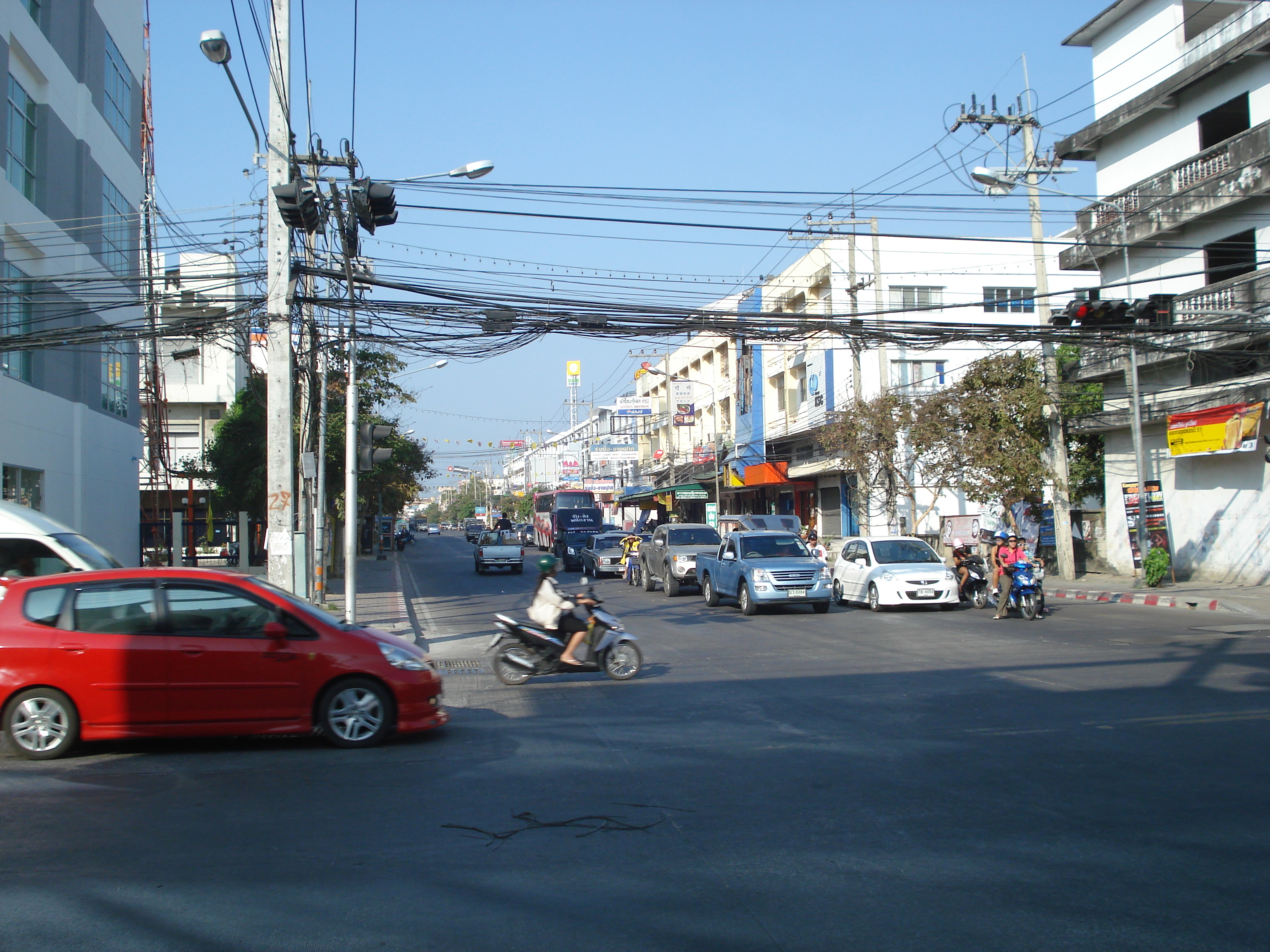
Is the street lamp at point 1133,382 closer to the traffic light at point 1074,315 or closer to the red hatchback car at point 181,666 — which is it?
the traffic light at point 1074,315

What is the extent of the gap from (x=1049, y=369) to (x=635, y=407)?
149ft

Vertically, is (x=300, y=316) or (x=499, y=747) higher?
(x=300, y=316)

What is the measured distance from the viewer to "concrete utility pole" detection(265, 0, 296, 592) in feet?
47.9

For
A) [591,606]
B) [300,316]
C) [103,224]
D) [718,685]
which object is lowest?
[718,685]

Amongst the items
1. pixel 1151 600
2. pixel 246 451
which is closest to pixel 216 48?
pixel 1151 600

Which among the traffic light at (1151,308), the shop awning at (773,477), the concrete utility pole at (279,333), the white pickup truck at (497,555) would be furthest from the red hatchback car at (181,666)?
the shop awning at (773,477)

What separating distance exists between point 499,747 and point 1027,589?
41.8 feet

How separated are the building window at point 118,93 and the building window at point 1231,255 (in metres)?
28.8

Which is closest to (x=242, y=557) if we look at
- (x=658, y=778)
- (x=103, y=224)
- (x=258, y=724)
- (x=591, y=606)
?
(x=103, y=224)

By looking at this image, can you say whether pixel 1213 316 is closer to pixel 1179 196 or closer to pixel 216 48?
pixel 1179 196

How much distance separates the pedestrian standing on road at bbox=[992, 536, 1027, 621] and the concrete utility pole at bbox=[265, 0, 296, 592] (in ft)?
40.1

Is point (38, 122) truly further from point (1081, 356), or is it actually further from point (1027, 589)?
point (1081, 356)

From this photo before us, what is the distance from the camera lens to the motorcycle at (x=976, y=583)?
20625mm

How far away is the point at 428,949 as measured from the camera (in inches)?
166
